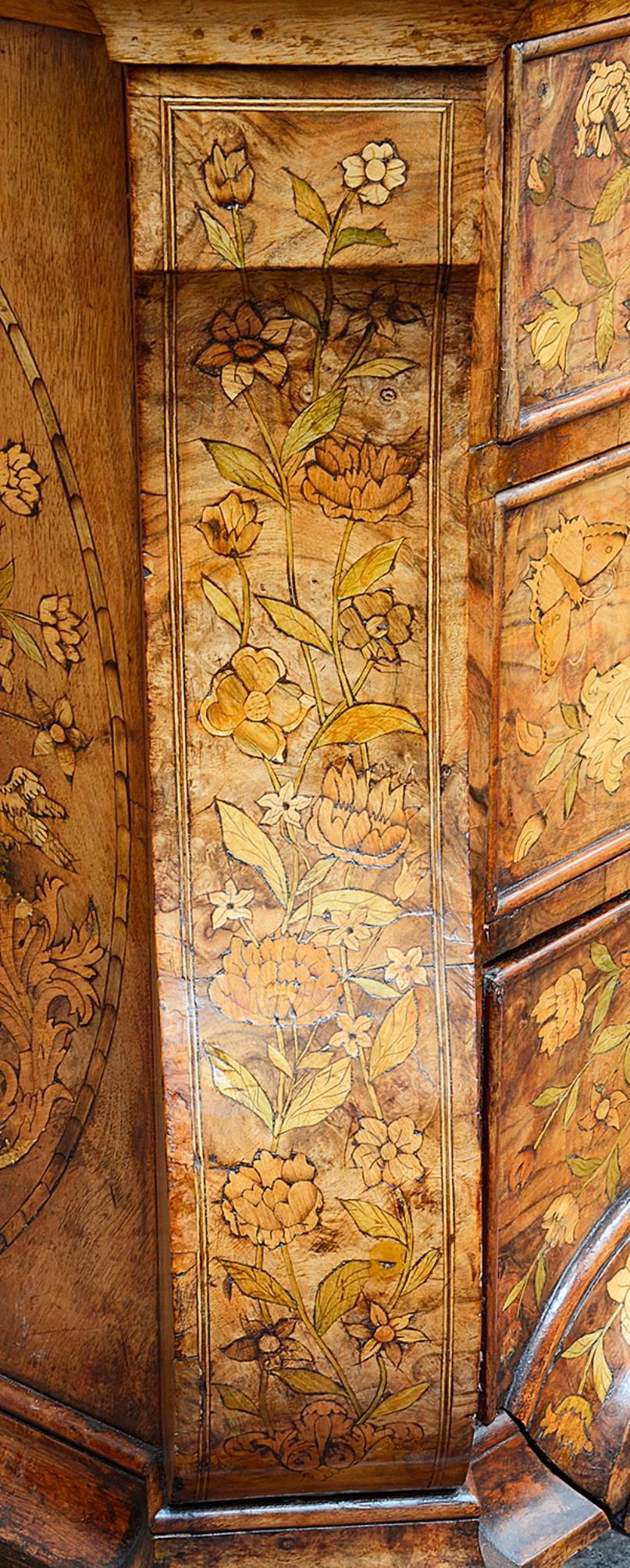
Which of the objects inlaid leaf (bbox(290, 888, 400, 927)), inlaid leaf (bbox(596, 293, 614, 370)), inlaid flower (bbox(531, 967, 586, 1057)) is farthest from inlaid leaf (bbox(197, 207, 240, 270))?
inlaid flower (bbox(531, 967, 586, 1057))

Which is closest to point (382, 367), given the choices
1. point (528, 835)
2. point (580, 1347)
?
point (528, 835)

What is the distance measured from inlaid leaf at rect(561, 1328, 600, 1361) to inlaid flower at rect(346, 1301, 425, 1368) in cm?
32

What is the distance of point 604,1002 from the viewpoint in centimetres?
142

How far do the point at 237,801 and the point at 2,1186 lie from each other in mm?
408

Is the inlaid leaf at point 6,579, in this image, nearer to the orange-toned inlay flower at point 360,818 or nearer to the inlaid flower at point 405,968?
the orange-toned inlay flower at point 360,818

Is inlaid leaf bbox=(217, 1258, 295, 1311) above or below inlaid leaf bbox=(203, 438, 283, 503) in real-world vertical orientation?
below

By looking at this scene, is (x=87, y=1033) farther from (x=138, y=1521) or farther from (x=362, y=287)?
(x=362, y=287)

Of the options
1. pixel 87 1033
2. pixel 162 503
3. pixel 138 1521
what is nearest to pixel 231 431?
pixel 162 503

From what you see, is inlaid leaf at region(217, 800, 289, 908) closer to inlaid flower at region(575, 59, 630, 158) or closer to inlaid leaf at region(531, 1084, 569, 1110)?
inlaid leaf at region(531, 1084, 569, 1110)

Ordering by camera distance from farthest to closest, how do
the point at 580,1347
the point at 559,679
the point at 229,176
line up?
the point at 580,1347, the point at 559,679, the point at 229,176

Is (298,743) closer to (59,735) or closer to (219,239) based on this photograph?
(59,735)

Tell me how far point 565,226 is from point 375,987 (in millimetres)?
519

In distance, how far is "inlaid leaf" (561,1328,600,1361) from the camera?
1.45 metres

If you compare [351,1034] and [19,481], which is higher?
[19,481]
